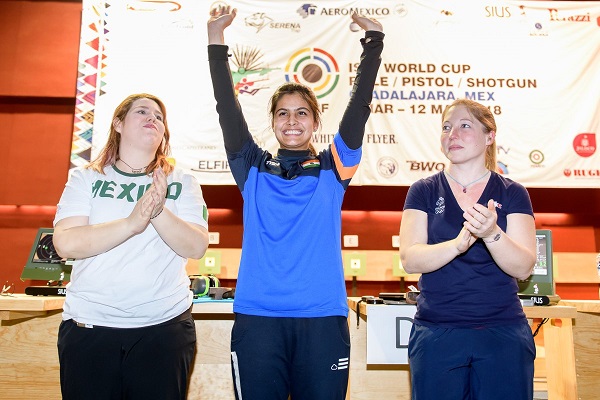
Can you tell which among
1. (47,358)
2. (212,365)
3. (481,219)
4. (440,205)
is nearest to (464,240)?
(481,219)

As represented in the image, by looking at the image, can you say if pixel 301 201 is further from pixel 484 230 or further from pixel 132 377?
pixel 132 377

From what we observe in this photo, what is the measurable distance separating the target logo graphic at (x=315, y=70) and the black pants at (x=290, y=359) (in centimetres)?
288

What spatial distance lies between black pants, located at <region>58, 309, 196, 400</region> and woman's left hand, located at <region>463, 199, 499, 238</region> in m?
0.85

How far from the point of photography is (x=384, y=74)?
157 inches

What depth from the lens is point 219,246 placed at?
173 inches

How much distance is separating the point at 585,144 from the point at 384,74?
1694 mm

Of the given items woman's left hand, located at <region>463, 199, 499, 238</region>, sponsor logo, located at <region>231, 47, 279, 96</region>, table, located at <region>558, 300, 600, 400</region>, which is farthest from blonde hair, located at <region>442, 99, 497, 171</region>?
sponsor logo, located at <region>231, 47, 279, 96</region>

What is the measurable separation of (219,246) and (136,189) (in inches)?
117

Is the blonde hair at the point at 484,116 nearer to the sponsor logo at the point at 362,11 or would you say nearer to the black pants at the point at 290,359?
the black pants at the point at 290,359

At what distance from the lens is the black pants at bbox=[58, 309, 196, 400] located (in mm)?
1289

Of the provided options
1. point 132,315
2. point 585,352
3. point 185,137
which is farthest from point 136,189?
point 185,137

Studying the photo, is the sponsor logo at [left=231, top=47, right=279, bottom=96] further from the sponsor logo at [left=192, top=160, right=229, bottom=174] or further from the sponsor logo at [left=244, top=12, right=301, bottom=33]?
the sponsor logo at [left=192, top=160, right=229, bottom=174]

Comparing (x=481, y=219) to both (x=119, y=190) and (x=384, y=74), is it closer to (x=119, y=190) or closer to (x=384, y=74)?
(x=119, y=190)

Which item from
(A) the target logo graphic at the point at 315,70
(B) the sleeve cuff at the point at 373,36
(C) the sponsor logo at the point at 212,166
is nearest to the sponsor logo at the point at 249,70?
(A) the target logo graphic at the point at 315,70
